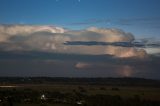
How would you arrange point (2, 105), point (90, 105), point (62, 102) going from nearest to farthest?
point (2, 105) → point (90, 105) → point (62, 102)

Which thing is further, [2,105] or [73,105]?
[73,105]

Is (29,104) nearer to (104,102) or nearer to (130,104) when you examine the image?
(104,102)

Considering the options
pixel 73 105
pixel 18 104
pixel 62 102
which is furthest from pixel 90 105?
pixel 18 104

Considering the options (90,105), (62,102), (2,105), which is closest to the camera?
(2,105)

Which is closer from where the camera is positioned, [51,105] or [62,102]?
[51,105]

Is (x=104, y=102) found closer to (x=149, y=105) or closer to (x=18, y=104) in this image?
(x=149, y=105)

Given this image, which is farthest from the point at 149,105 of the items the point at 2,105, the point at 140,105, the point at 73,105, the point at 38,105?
the point at 2,105

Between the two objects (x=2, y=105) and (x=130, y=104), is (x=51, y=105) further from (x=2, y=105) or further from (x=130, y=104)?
(x=130, y=104)

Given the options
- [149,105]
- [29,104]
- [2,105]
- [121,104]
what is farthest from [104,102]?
[2,105]
